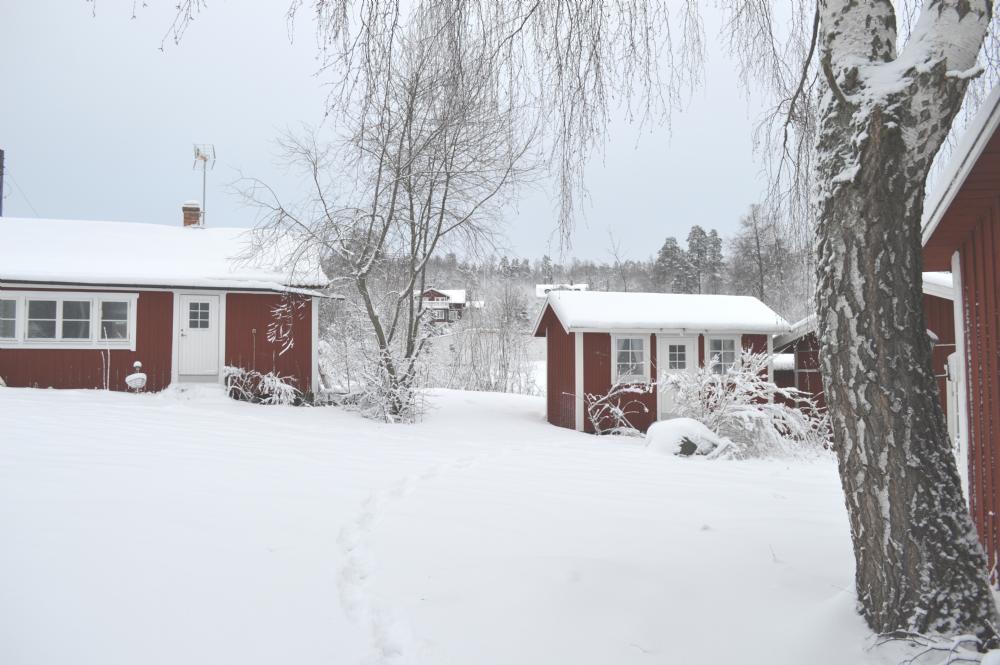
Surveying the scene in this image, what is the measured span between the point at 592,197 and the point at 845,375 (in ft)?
5.97

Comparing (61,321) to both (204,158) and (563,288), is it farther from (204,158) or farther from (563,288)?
(563,288)

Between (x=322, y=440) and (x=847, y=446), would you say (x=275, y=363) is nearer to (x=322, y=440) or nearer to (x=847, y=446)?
(x=322, y=440)

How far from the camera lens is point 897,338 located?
2.57m

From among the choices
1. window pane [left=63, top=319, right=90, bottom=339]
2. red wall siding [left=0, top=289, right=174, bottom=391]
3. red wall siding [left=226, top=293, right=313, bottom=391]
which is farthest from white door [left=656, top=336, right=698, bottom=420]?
window pane [left=63, top=319, right=90, bottom=339]

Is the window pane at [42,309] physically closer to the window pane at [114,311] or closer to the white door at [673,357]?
the window pane at [114,311]

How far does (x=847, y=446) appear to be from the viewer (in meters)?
2.69

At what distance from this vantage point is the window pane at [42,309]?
12.2 meters

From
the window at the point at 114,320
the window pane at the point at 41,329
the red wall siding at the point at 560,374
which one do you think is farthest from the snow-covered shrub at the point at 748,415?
the window pane at the point at 41,329

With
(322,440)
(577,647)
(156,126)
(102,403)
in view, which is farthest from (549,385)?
(577,647)

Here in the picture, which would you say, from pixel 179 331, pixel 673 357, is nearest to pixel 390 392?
pixel 179 331

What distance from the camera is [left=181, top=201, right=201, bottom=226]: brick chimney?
1605 cm

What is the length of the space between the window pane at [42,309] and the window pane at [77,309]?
0.21m

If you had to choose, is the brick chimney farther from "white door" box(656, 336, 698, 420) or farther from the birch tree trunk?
the birch tree trunk

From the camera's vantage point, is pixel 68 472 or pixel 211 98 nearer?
pixel 211 98
